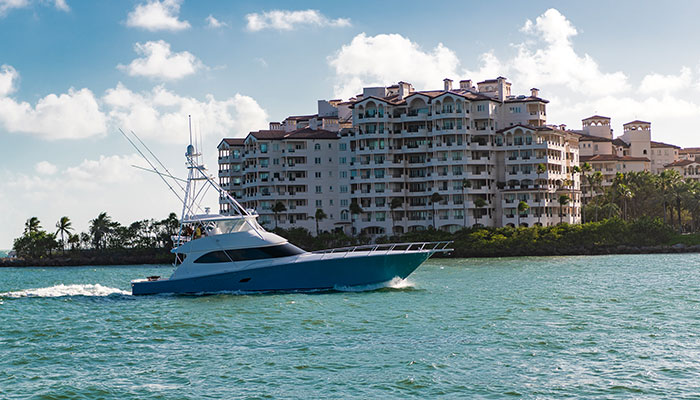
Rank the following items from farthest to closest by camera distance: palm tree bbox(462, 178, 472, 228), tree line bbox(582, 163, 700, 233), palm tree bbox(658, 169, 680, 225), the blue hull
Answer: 1. palm tree bbox(658, 169, 680, 225)
2. tree line bbox(582, 163, 700, 233)
3. palm tree bbox(462, 178, 472, 228)
4. the blue hull

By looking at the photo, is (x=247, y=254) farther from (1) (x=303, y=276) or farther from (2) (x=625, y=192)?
(2) (x=625, y=192)

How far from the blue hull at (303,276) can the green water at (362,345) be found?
913mm

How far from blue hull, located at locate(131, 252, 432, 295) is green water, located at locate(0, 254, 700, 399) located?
35.9 inches

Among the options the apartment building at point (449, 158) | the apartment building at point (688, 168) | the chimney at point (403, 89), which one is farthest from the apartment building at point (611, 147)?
the chimney at point (403, 89)

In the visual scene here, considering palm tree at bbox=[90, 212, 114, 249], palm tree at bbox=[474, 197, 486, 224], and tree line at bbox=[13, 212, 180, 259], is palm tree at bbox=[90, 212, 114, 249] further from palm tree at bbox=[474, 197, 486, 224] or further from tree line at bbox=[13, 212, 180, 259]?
palm tree at bbox=[474, 197, 486, 224]

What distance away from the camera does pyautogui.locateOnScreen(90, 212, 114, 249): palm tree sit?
131 meters

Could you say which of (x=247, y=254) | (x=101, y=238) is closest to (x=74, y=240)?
(x=101, y=238)

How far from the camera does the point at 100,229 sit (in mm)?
131375

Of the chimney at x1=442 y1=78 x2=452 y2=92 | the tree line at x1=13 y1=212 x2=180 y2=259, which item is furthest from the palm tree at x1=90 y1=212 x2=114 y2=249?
the chimney at x1=442 y1=78 x2=452 y2=92

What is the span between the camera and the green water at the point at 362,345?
63.4ft

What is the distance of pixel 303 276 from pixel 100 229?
10104 cm

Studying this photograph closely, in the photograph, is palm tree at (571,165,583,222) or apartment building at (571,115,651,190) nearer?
palm tree at (571,165,583,222)

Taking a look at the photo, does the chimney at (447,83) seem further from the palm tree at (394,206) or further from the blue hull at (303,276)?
the blue hull at (303,276)

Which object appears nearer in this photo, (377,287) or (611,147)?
(377,287)
